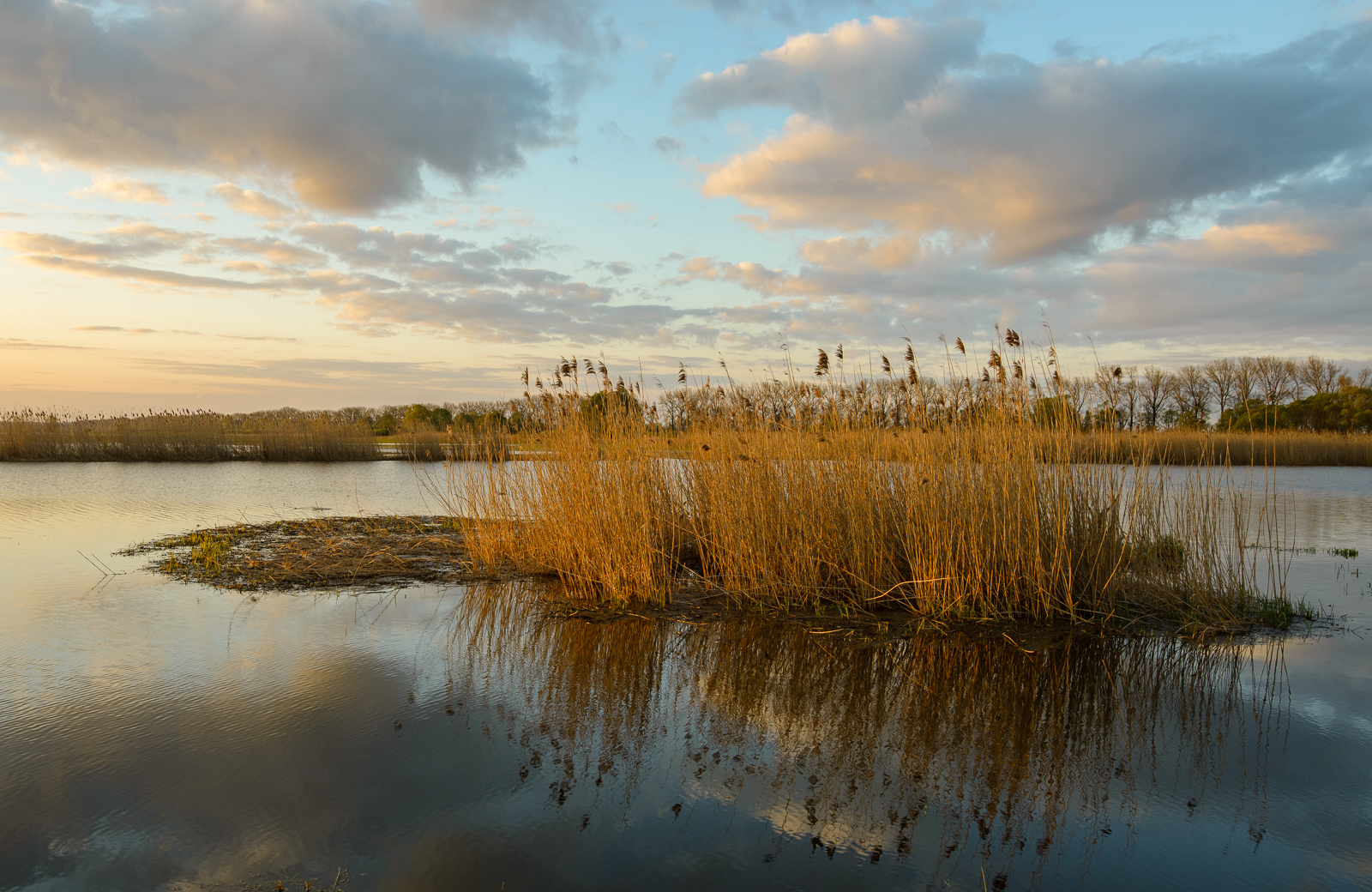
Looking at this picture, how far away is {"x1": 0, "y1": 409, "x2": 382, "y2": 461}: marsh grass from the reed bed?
66.3 feet

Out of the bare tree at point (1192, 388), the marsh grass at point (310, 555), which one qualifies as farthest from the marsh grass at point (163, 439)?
the bare tree at point (1192, 388)

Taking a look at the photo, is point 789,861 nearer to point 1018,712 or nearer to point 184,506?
point 1018,712

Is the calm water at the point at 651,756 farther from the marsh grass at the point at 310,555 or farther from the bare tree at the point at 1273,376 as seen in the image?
the bare tree at the point at 1273,376

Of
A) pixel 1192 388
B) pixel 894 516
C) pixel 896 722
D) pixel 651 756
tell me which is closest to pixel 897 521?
pixel 894 516

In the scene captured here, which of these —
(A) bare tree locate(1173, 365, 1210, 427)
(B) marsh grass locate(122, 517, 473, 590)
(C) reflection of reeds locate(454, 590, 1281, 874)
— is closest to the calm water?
(C) reflection of reeds locate(454, 590, 1281, 874)

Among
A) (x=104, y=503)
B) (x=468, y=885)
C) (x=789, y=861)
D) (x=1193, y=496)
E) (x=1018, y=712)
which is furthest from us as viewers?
(x=104, y=503)

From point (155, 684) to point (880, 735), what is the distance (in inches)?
A: 168

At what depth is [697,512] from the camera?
23.4 feet

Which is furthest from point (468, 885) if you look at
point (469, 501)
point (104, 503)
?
point (104, 503)

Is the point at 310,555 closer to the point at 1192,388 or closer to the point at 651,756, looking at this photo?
the point at 651,756

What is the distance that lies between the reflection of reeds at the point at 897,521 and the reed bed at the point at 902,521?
0.02 metres

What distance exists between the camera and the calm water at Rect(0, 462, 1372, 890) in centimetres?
264

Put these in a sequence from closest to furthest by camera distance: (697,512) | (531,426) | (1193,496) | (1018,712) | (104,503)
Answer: (1018,712), (1193,496), (697,512), (531,426), (104,503)

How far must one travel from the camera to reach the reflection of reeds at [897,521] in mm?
5789
